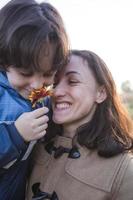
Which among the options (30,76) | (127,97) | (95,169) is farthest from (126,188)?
(127,97)

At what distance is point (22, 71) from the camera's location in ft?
8.58

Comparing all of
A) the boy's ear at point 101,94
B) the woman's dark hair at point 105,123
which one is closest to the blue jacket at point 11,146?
the woman's dark hair at point 105,123

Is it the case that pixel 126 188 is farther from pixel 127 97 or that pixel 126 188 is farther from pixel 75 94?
pixel 127 97

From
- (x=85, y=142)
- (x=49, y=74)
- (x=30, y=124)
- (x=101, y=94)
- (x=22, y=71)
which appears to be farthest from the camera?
(x=101, y=94)

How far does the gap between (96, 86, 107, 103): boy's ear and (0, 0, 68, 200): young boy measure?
414 millimetres

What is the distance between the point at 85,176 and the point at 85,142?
23 centimetres

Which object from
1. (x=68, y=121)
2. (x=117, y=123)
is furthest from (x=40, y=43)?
(x=117, y=123)

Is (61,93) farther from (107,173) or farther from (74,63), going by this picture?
(107,173)

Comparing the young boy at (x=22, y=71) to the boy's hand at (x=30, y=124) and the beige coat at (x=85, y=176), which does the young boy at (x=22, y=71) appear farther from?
the beige coat at (x=85, y=176)

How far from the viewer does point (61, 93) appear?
2.90m

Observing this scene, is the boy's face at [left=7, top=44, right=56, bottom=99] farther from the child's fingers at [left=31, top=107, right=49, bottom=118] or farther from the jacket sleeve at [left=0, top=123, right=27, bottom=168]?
the jacket sleeve at [left=0, top=123, right=27, bottom=168]

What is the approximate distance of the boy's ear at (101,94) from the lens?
303 cm

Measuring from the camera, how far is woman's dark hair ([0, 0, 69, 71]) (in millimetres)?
2598

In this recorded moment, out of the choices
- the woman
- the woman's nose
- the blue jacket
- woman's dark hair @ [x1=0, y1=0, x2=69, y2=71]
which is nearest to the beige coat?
the woman
